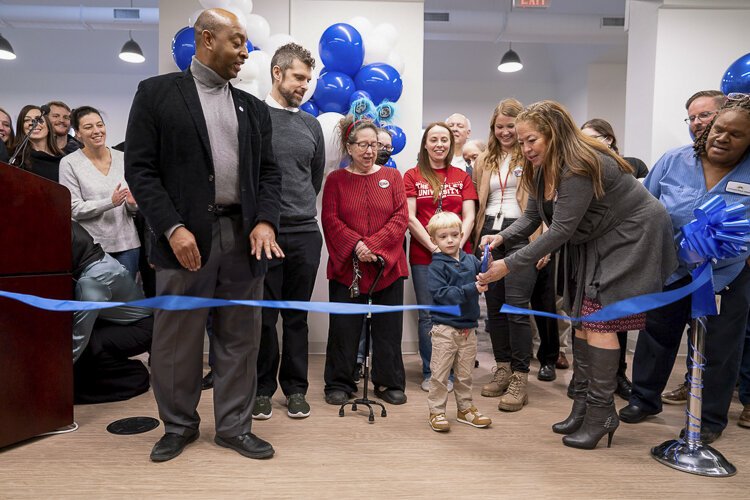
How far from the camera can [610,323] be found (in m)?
2.30

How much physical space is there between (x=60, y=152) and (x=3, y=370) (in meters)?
1.95

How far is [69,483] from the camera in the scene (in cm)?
196

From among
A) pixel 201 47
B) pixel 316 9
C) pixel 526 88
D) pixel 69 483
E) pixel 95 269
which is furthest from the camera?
pixel 526 88

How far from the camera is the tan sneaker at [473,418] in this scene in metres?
2.58

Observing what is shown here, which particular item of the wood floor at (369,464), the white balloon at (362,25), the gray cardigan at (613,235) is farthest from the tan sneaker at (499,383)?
the white balloon at (362,25)

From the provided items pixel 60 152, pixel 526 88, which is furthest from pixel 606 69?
pixel 60 152

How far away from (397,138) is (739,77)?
6.78 feet

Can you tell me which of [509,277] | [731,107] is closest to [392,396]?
[509,277]

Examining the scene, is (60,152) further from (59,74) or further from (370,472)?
(59,74)

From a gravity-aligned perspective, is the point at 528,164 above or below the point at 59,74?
below

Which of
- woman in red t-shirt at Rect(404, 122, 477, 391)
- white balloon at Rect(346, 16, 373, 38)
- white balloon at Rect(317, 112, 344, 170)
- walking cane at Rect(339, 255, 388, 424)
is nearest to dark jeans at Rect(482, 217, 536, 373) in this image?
woman in red t-shirt at Rect(404, 122, 477, 391)

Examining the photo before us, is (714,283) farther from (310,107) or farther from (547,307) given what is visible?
(310,107)

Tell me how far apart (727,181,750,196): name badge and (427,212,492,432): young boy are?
1169mm

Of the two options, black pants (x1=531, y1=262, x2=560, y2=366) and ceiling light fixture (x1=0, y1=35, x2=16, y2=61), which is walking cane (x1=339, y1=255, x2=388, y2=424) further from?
ceiling light fixture (x1=0, y1=35, x2=16, y2=61)
